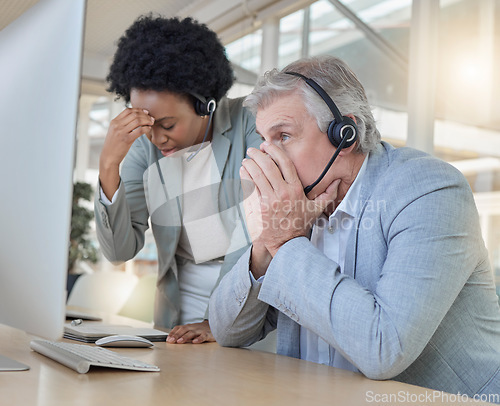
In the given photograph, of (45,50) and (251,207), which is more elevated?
(45,50)

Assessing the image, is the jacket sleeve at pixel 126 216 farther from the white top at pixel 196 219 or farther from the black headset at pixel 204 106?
the black headset at pixel 204 106

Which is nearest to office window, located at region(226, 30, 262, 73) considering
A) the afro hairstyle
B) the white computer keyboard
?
the afro hairstyle

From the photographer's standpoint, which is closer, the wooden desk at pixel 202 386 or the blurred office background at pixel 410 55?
the wooden desk at pixel 202 386

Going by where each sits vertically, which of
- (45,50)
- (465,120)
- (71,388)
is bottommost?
(71,388)

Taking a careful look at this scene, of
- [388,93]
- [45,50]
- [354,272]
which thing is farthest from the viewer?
[388,93]

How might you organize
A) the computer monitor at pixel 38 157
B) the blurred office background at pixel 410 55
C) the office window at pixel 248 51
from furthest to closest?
the office window at pixel 248 51
the blurred office background at pixel 410 55
the computer monitor at pixel 38 157

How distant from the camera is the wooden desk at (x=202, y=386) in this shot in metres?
0.70

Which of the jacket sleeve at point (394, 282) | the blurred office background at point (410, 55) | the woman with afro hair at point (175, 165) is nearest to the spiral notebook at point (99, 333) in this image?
the woman with afro hair at point (175, 165)

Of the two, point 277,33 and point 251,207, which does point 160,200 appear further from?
point 277,33

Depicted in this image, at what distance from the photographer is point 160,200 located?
1.75 m

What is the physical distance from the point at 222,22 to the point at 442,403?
150 inches

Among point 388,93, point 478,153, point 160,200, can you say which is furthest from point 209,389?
point 388,93

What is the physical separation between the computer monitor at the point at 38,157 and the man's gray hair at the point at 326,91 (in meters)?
0.57

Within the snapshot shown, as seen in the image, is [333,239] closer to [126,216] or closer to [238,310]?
[238,310]
